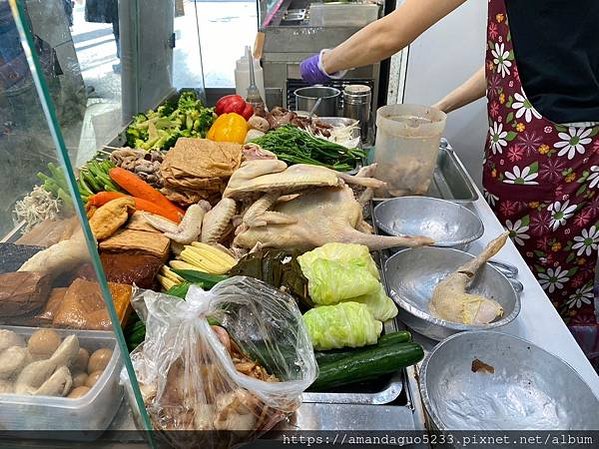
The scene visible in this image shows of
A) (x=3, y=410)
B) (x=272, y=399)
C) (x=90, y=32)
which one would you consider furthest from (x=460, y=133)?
(x=3, y=410)

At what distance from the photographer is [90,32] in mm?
2135

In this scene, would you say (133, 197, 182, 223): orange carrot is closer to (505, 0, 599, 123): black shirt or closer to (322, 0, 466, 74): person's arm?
(322, 0, 466, 74): person's arm

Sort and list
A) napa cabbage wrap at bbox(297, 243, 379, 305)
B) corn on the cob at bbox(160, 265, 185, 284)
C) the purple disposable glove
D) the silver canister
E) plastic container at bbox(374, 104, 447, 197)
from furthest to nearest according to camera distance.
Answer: the silver canister → the purple disposable glove → plastic container at bbox(374, 104, 447, 197) → corn on the cob at bbox(160, 265, 185, 284) → napa cabbage wrap at bbox(297, 243, 379, 305)

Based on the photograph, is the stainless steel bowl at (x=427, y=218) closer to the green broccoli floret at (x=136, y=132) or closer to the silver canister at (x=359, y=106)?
the silver canister at (x=359, y=106)

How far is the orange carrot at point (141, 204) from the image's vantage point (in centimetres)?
122

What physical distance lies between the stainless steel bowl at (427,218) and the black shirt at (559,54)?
1.55 feet

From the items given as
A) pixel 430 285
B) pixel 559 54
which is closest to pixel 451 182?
pixel 559 54

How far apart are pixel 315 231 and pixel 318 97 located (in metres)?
1.40

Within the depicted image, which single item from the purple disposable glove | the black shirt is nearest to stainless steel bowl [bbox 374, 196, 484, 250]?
the black shirt

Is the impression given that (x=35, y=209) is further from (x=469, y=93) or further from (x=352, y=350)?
(x=469, y=93)

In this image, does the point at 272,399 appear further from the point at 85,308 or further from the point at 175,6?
the point at 175,6

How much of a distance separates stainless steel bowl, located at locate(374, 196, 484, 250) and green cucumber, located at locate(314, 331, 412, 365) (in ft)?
1.64

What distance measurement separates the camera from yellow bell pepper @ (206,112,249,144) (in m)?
1.79

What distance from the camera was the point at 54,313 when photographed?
2.33ft
